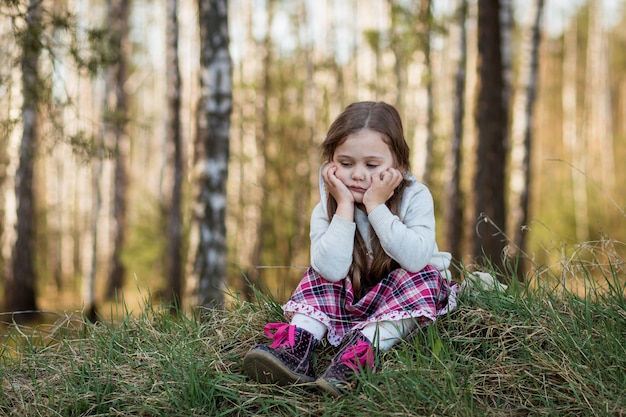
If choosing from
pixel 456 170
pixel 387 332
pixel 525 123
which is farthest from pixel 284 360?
pixel 456 170

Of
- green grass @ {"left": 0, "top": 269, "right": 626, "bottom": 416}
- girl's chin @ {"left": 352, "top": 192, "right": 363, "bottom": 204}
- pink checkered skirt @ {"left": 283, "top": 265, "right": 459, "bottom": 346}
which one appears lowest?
green grass @ {"left": 0, "top": 269, "right": 626, "bottom": 416}

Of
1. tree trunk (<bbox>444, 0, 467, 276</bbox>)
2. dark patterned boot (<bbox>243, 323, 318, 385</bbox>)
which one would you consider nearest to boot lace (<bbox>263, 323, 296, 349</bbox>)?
dark patterned boot (<bbox>243, 323, 318, 385</bbox>)

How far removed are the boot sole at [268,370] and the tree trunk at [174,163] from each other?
32.4ft

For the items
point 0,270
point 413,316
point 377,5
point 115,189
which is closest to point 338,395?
point 413,316

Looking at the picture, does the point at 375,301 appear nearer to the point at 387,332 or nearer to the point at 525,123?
the point at 387,332

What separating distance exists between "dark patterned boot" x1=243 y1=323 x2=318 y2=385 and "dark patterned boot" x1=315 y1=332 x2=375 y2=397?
12 cm

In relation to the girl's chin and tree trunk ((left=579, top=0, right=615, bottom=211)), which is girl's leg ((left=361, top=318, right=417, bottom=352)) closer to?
the girl's chin

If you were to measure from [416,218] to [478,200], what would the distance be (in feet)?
20.1

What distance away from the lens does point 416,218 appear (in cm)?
307

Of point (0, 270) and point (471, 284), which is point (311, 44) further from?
point (471, 284)

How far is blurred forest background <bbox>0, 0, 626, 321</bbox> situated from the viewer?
711 cm

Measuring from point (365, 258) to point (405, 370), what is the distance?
65cm

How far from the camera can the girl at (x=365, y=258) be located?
289cm

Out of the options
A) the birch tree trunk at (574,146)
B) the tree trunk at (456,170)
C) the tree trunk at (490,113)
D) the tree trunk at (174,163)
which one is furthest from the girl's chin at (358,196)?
the birch tree trunk at (574,146)
